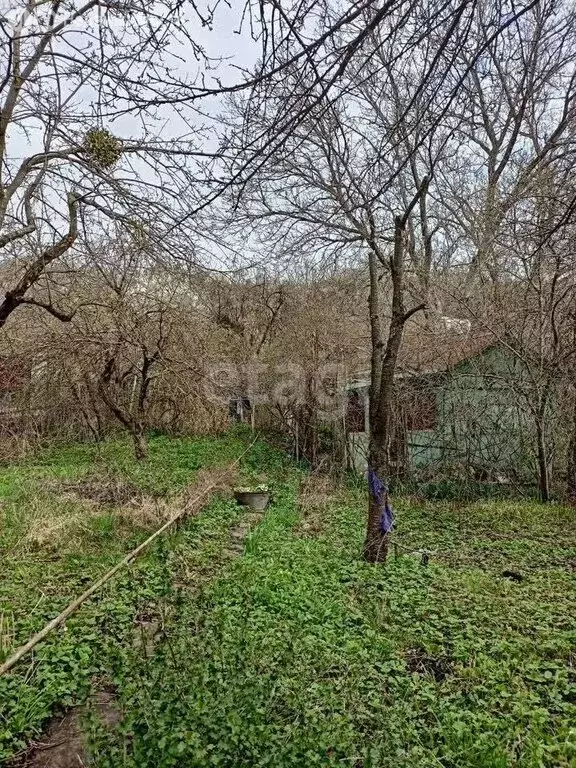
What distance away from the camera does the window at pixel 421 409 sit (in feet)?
36.2

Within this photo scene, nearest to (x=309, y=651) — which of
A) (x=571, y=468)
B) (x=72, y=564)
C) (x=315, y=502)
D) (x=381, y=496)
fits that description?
(x=381, y=496)

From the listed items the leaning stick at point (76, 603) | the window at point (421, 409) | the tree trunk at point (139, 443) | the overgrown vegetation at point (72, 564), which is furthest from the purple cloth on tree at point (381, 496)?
the tree trunk at point (139, 443)

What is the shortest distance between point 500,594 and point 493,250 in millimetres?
9009

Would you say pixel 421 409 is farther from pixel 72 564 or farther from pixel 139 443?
pixel 72 564

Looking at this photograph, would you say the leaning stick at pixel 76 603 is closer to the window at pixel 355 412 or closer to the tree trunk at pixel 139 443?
the tree trunk at pixel 139 443

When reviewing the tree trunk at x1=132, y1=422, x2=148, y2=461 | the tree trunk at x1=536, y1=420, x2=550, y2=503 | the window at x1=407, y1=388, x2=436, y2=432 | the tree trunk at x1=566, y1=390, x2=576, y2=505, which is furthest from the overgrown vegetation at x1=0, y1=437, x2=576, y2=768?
the tree trunk at x1=132, y1=422, x2=148, y2=461

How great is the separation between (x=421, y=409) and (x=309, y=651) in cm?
792

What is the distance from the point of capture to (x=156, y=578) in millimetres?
5477

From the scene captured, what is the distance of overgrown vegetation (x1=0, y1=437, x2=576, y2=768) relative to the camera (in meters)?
2.79

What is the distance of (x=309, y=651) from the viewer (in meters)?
3.89

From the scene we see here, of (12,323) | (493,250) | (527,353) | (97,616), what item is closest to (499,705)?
(97,616)

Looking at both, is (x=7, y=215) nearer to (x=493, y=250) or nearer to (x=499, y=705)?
(x=499, y=705)

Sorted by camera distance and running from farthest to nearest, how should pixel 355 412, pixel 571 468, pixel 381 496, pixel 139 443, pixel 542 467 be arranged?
1. pixel 355 412
2. pixel 139 443
3. pixel 571 468
4. pixel 542 467
5. pixel 381 496

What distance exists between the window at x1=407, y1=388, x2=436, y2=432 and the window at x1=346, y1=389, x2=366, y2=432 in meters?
1.37
